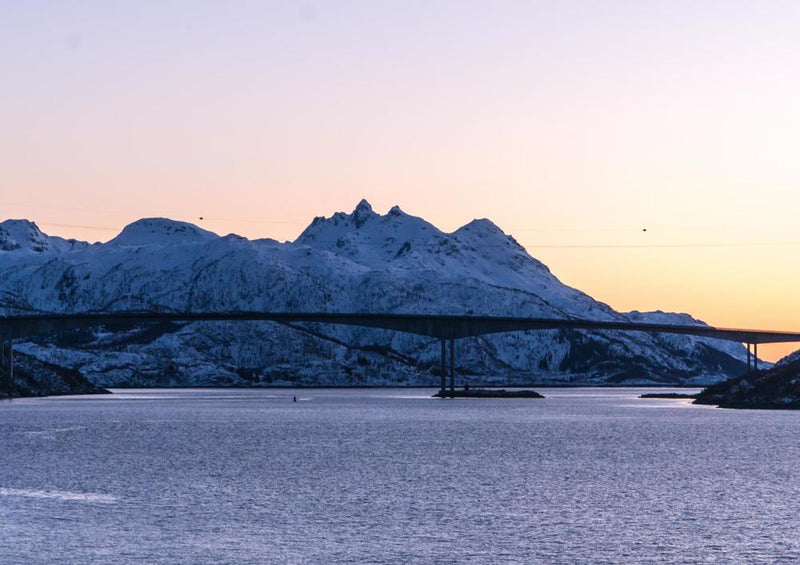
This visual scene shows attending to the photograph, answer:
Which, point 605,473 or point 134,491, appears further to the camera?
point 605,473

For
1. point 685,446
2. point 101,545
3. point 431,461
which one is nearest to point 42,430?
point 431,461

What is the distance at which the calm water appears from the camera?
2223 inches

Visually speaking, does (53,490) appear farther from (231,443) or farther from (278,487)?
(231,443)

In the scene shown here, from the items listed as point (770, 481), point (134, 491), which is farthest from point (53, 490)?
point (770, 481)

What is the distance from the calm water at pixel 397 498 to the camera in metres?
56.5

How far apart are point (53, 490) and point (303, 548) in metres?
29.0

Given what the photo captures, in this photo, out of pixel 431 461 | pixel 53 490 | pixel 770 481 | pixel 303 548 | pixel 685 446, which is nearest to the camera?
pixel 303 548

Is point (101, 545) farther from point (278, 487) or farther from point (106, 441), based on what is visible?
point (106, 441)

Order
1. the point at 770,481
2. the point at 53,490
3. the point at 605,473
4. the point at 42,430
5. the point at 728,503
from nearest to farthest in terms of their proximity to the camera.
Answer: the point at 728,503, the point at 53,490, the point at 770,481, the point at 605,473, the point at 42,430

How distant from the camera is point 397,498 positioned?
253ft

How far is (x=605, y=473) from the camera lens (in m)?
96.2

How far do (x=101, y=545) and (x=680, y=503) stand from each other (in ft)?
112

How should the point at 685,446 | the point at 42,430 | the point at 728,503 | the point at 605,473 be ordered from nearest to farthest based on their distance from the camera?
the point at 728,503 → the point at 605,473 → the point at 685,446 → the point at 42,430

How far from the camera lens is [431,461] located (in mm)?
106688
